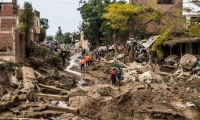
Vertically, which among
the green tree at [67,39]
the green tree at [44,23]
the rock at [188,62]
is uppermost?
the green tree at [44,23]

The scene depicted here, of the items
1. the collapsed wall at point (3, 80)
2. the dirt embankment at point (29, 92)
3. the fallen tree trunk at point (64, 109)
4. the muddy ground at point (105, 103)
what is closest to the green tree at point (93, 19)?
the dirt embankment at point (29, 92)

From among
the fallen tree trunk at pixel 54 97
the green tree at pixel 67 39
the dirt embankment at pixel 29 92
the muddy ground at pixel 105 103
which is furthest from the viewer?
the green tree at pixel 67 39

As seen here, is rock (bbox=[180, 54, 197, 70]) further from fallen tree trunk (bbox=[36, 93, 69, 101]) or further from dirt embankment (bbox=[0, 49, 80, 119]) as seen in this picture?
fallen tree trunk (bbox=[36, 93, 69, 101])

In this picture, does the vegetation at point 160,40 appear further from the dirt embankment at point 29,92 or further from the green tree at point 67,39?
the green tree at point 67,39

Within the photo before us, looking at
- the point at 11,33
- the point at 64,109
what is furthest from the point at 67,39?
the point at 64,109

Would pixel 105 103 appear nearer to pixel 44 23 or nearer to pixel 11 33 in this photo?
pixel 11 33

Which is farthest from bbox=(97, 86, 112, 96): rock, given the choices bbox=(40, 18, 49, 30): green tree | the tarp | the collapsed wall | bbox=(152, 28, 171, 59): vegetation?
bbox=(40, 18, 49, 30): green tree

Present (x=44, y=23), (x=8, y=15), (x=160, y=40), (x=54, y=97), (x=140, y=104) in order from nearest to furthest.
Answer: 1. (x=140, y=104)
2. (x=54, y=97)
3. (x=160, y=40)
4. (x=8, y=15)
5. (x=44, y=23)

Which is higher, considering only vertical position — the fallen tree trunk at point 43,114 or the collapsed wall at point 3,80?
the collapsed wall at point 3,80

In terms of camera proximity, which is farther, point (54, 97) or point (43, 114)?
point (54, 97)

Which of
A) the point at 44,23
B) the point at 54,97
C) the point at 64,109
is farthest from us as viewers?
the point at 44,23

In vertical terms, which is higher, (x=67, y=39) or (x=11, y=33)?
(x=67, y=39)

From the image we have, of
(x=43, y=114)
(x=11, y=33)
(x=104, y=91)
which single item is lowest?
(x=43, y=114)

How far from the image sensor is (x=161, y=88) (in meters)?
17.0
